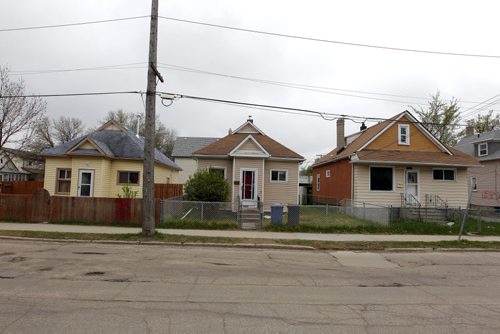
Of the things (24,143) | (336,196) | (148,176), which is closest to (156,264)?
(148,176)

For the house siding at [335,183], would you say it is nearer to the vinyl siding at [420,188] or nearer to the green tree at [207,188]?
the vinyl siding at [420,188]

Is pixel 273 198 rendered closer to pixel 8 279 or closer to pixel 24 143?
pixel 8 279

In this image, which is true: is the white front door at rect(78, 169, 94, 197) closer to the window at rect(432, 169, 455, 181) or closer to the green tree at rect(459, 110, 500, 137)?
the window at rect(432, 169, 455, 181)

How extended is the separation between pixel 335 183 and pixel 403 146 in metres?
5.40

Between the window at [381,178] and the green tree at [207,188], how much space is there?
967 centimetres

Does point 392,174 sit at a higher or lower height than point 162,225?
higher

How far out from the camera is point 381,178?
24000 millimetres

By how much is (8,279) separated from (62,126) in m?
59.6

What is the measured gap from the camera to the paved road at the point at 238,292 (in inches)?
203

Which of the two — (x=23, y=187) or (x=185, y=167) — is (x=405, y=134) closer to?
(x=185, y=167)

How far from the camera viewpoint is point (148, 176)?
1339 centimetres

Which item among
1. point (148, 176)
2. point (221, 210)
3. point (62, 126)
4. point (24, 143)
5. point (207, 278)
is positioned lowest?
point (207, 278)

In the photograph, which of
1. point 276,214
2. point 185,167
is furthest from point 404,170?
point 185,167

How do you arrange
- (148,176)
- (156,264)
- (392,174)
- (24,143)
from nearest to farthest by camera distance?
(156,264) → (148,176) → (392,174) → (24,143)
